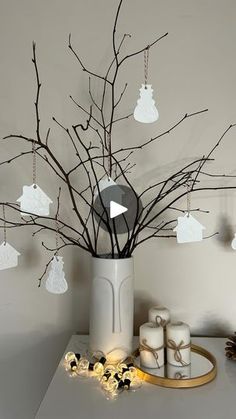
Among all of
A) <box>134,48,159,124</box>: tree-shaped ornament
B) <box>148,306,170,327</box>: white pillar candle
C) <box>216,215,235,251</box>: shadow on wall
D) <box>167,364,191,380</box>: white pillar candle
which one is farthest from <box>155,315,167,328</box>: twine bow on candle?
<box>134,48,159,124</box>: tree-shaped ornament

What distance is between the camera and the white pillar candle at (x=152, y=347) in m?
0.92

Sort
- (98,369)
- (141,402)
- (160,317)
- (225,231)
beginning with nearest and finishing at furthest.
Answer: (141,402) < (98,369) < (160,317) < (225,231)

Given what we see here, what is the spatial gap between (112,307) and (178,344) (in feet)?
0.58

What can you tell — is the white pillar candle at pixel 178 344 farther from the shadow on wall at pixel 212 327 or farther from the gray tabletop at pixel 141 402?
the shadow on wall at pixel 212 327

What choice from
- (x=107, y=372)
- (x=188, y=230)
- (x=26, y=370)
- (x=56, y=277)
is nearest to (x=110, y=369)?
(x=107, y=372)

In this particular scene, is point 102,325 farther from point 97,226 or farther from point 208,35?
point 208,35

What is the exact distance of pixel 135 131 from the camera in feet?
3.91

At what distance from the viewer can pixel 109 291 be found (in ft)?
3.12

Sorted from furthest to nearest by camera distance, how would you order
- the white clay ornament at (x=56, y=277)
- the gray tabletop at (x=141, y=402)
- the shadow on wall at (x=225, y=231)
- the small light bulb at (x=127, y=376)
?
the shadow on wall at (x=225, y=231) < the white clay ornament at (x=56, y=277) < the small light bulb at (x=127, y=376) < the gray tabletop at (x=141, y=402)

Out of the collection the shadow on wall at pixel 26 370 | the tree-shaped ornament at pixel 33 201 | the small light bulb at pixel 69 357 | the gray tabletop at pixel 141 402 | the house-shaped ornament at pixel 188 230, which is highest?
the tree-shaped ornament at pixel 33 201

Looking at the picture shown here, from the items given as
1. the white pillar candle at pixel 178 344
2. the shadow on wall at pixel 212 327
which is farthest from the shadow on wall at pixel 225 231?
the white pillar candle at pixel 178 344

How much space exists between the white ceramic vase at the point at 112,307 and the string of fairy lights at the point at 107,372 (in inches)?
1.3

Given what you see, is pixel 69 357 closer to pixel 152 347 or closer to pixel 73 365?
pixel 73 365

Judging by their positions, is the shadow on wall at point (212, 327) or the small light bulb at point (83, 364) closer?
the small light bulb at point (83, 364)
